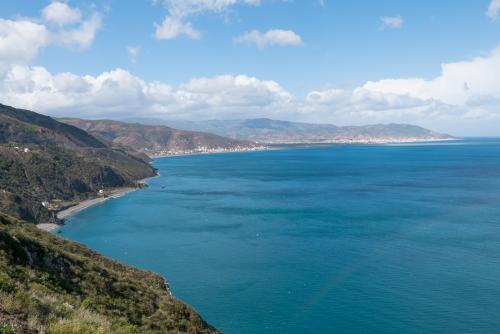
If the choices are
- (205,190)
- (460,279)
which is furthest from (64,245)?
(205,190)

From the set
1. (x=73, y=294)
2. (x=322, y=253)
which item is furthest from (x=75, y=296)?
(x=322, y=253)

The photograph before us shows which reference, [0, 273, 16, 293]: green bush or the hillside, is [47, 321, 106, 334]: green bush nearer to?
the hillside

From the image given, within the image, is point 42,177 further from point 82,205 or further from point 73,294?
point 73,294

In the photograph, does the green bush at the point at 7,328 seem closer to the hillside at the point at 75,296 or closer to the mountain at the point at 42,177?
the hillside at the point at 75,296

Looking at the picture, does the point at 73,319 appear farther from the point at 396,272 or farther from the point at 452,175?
the point at 452,175

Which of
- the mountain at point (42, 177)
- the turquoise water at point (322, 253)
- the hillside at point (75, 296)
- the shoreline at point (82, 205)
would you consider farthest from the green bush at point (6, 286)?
the mountain at point (42, 177)

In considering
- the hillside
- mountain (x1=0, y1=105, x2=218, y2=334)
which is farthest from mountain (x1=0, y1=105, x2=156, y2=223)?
the hillside
